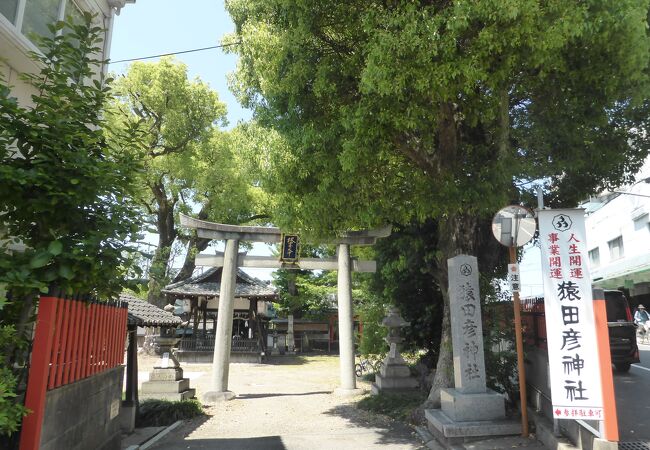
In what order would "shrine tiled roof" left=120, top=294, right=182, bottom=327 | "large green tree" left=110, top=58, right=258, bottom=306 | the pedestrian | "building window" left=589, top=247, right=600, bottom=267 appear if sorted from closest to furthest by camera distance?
"shrine tiled roof" left=120, top=294, right=182, bottom=327 < the pedestrian < "large green tree" left=110, top=58, right=258, bottom=306 < "building window" left=589, top=247, right=600, bottom=267

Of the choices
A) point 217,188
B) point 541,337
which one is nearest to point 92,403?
point 541,337

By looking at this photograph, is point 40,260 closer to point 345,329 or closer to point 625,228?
point 345,329

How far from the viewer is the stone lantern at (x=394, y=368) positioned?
497 inches

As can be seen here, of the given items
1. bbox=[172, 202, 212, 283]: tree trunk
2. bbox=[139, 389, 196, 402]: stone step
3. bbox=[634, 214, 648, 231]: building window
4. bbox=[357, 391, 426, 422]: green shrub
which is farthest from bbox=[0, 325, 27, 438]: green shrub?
bbox=[634, 214, 648, 231]: building window

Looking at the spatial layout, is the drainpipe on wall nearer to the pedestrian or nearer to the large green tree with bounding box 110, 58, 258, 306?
the large green tree with bounding box 110, 58, 258, 306

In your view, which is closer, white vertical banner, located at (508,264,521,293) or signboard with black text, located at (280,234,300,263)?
white vertical banner, located at (508,264,521,293)

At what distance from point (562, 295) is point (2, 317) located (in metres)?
6.19

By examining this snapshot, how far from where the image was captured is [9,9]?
6973mm

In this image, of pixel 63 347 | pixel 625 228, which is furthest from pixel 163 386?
pixel 625 228

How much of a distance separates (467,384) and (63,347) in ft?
19.3

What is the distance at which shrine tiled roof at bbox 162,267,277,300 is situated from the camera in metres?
24.7

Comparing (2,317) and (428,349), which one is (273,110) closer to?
(2,317)

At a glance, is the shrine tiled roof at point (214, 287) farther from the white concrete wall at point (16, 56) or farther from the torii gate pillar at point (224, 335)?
the white concrete wall at point (16, 56)

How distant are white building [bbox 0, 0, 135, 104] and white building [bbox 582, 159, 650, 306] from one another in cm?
2256
